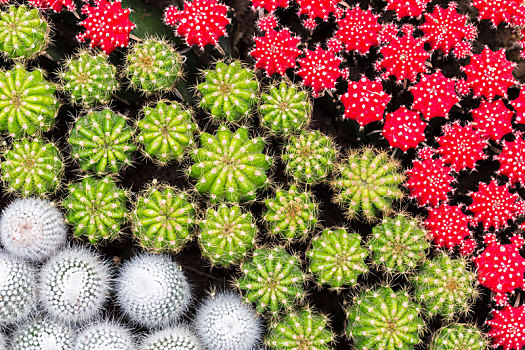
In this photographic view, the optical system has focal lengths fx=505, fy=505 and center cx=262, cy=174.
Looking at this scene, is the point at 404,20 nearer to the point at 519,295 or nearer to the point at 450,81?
the point at 450,81

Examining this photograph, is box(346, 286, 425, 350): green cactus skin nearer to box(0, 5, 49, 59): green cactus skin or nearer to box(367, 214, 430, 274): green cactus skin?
box(367, 214, 430, 274): green cactus skin

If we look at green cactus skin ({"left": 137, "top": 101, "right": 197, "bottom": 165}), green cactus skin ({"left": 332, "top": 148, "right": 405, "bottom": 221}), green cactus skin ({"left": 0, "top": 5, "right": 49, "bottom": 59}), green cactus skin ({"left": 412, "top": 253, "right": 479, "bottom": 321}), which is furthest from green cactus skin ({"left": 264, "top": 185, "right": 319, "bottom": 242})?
green cactus skin ({"left": 0, "top": 5, "right": 49, "bottom": 59})

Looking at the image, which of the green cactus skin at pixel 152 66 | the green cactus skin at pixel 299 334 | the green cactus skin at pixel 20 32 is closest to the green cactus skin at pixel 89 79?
the green cactus skin at pixel 152 66

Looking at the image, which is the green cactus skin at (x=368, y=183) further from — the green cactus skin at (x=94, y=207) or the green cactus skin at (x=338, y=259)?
the green cactus skin at (x=94, y=207)

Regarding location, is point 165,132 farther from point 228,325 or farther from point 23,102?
point 228,325

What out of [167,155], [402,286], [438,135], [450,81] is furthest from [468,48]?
[167,155]

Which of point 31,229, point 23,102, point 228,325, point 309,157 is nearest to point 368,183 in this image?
point 309,157
